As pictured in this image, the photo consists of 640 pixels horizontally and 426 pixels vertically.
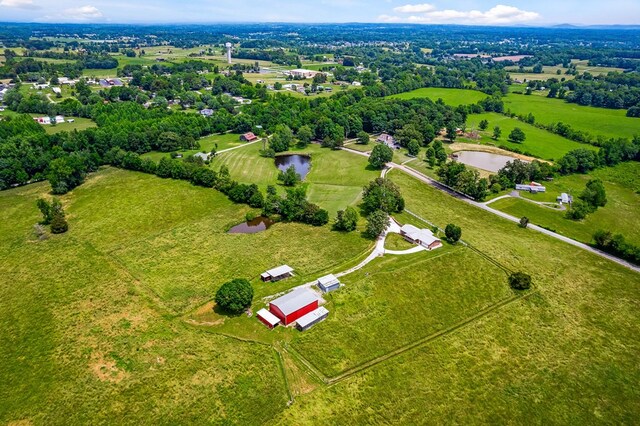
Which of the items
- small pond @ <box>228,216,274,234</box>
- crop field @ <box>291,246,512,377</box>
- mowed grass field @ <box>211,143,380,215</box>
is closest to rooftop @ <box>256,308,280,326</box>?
crop field @ <box>291,246,512,377</box>

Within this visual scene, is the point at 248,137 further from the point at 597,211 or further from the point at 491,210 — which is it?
the point at 597,211

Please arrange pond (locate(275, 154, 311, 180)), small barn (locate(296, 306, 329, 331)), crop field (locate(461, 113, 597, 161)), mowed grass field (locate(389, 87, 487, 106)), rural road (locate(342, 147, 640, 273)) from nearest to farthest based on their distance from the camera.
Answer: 1. small barn (locate(296, 306, 329, 331))
2. rural road (locate(342, 147, 640, 273))
3. pond (locate(275, 154, 311, 180))
4. crop field (locate(461, 113, 597, 161))
5. mowed grass field (locate(389, 87, 487, 106))

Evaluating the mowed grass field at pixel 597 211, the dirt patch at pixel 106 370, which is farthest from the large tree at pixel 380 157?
the dirt patch at pixel 106 370

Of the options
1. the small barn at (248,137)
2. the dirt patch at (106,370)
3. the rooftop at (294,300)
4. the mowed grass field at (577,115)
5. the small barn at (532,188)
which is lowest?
the dirt patch at (106,370)

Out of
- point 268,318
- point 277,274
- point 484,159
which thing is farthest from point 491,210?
point 268,318

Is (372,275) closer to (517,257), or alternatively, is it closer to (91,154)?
(517,257)

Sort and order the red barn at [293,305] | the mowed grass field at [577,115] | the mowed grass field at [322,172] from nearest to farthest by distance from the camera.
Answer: the red barn at [293,305] → the mowed grass field at [322,172] → the mowed grass field at [577,115]

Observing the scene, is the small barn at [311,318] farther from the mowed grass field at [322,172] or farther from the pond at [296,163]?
the pond at [296,163]

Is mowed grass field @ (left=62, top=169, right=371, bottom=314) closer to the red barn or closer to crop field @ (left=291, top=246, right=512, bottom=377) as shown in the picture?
the red barn
